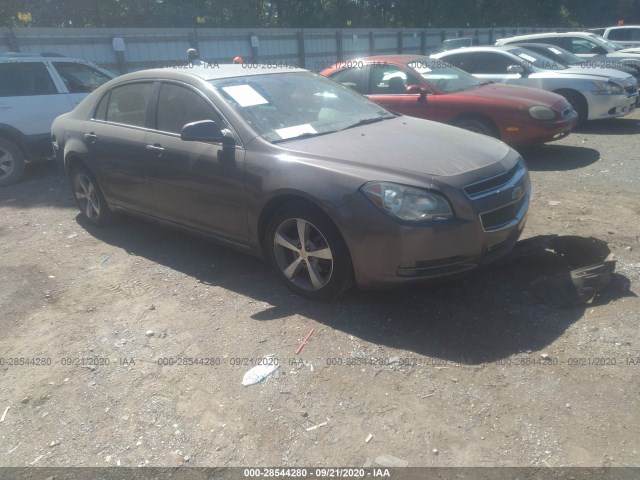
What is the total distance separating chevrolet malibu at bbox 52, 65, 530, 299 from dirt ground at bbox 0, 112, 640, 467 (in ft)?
1.27

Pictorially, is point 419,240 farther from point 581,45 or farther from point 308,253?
point 581,45

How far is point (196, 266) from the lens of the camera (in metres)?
4.82

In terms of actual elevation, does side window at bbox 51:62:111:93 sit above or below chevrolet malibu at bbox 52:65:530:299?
above

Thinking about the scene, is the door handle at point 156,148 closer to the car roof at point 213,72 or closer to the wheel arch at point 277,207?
the car roof at point 213,72

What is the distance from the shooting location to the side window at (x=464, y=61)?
10.3 m

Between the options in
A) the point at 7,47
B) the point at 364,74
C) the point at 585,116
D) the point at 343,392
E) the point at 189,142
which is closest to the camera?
the point at 343,392

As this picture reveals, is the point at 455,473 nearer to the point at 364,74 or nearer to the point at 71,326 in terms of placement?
the point at 71,326

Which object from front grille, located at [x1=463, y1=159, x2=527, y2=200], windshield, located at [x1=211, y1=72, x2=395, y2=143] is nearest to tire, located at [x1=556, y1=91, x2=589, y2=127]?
windshield, located at [x1=211, y1=72, x2=395, y2=143]

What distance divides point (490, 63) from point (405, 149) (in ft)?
24.1

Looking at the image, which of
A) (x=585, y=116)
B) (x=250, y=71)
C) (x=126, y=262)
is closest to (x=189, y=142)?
(x=250, y=71)

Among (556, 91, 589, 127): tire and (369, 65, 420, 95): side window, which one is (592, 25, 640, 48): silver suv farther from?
(369, 65, 420, 95): side window

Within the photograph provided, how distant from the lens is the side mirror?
13.3ft

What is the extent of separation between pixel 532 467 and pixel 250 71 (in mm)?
3800

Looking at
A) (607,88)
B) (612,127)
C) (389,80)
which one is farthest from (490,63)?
(389,80)
